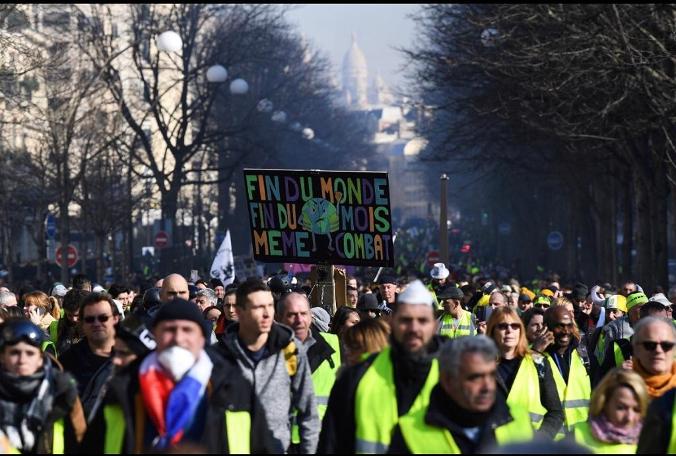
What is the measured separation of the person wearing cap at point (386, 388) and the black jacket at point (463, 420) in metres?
0.36

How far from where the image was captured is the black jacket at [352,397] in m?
7.07

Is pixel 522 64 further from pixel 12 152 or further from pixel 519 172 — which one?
pixel 519 172

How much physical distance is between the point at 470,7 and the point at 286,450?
30.9 m

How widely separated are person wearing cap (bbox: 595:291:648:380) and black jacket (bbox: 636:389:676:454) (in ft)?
11.8

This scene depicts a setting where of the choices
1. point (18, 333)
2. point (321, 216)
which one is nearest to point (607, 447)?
point (18, 333)

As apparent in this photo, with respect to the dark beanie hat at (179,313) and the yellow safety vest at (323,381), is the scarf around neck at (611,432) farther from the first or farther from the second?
the yellow safety vest at (323,381)

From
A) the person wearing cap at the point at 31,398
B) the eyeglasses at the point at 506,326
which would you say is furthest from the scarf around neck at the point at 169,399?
the eyeglasses at the point at 506,326

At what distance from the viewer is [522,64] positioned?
30516 mm

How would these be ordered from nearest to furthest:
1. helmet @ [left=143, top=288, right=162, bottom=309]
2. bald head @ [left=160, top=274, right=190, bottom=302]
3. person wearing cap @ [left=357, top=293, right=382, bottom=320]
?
bald head @ [left=160, top=274, right=190, bottom=302] < person wearing cap @ [left=357, top=293, right=382, bottom=320] < helmet @ [left=143, top=288, right=162, bottom=309]

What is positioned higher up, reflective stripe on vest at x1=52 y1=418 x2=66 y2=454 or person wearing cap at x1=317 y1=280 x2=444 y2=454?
person wearing cap at x1=317 y1=280 x2=444 y2=454

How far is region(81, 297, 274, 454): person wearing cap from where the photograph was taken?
6.43m

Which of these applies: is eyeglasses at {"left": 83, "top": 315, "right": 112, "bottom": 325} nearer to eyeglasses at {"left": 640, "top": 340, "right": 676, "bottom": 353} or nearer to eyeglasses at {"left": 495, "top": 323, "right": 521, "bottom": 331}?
eyeglasses at {"left": 495, "top": 323, "right": 521, "bottom": 331}

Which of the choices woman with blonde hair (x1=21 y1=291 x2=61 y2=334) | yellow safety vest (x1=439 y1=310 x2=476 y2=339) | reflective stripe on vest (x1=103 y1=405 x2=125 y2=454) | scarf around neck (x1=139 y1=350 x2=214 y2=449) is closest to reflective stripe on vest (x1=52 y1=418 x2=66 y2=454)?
reflective stripe on vest (x1=103 y1=405 x2=125 y2=454)

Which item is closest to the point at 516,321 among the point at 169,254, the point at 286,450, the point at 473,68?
the point at 286,450
